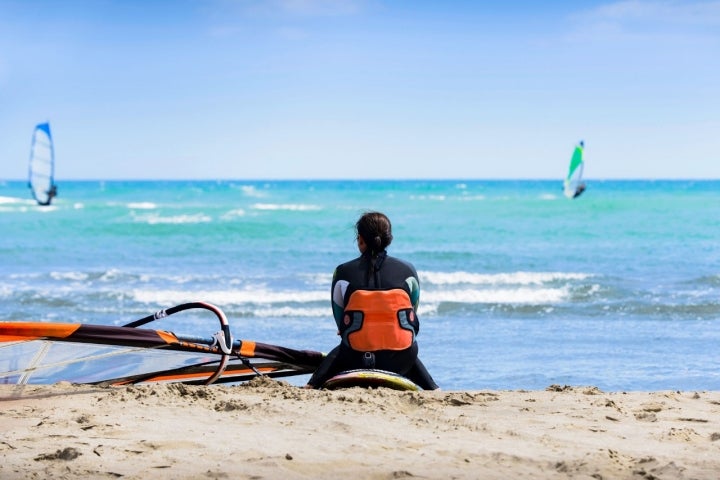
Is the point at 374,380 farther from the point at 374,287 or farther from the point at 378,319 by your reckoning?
the point at 374,287

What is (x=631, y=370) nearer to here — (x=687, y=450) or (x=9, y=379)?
(x=687, y=450)

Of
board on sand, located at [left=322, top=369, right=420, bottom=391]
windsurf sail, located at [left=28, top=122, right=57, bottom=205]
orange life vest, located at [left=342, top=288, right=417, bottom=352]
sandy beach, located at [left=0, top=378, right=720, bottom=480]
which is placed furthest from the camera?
windsurf sail, located at [left=28, top=122, right=57, bottom=205]

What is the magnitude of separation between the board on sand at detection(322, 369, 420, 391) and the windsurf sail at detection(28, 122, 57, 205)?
2713 cm

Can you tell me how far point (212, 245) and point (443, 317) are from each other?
11845 mm

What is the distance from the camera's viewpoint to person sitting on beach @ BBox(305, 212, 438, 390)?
15.0ft

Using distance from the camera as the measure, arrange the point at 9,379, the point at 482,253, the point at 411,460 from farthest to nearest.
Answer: the point at 482,253, the point at 9,379, the point at 411,460

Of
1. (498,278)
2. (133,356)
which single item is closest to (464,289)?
(498,278)

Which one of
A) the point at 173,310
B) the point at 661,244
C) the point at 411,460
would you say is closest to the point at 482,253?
the point at 661,244

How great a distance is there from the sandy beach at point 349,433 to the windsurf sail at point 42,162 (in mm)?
26734

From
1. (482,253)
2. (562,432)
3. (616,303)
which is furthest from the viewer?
(482,253)

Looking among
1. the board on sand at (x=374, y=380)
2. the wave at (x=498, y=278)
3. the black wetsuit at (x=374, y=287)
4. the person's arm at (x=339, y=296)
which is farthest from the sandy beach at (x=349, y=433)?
the wave at (x=498, y=278)

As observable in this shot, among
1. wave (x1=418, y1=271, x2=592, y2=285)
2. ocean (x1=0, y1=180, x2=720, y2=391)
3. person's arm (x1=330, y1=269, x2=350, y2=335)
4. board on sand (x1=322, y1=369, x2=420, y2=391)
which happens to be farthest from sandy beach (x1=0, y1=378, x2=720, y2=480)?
wave (x1=418, y1=271, x2=592, y2=285)

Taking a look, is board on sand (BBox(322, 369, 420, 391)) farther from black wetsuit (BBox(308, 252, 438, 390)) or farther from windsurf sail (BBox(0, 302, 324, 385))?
windsurf sail (BBox(0, 302, 324, 385))

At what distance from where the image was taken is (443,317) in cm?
1042
